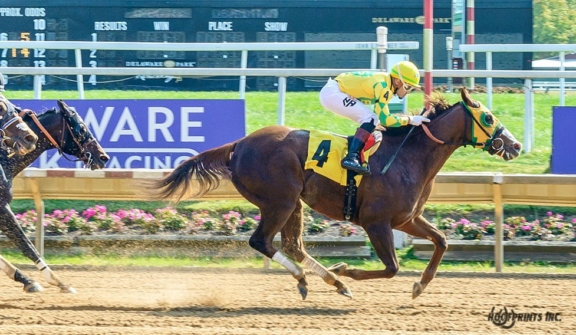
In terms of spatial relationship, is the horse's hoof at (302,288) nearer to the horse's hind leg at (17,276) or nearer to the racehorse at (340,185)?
the racehorse at (340,185)

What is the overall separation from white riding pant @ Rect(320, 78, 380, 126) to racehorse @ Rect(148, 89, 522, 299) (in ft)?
0.80

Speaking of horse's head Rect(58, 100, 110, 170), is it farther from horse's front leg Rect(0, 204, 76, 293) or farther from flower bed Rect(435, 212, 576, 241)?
flower bed Rect(435, 212, 576, 241)

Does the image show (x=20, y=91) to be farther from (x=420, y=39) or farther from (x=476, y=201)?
(x=476, y=201)

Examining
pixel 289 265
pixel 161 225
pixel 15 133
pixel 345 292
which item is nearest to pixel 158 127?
pixel 161 225

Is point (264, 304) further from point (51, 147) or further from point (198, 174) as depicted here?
point (51, 147)

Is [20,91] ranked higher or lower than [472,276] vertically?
higher

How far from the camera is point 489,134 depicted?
6.64m

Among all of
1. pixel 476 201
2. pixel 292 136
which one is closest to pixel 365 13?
pixel 476 201

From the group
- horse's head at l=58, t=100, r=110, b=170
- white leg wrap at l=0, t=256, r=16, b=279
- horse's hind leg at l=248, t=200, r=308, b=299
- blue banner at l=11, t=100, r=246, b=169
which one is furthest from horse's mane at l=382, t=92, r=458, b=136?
white leg wrap at l=0, t=256, r=16, b=279

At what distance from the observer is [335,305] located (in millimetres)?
6258

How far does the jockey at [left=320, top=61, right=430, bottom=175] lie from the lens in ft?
21.1

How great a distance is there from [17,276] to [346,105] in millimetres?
2620

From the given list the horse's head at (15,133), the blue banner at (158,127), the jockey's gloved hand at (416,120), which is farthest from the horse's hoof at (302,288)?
the blue banner at (158,127)

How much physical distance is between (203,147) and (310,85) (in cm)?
405
